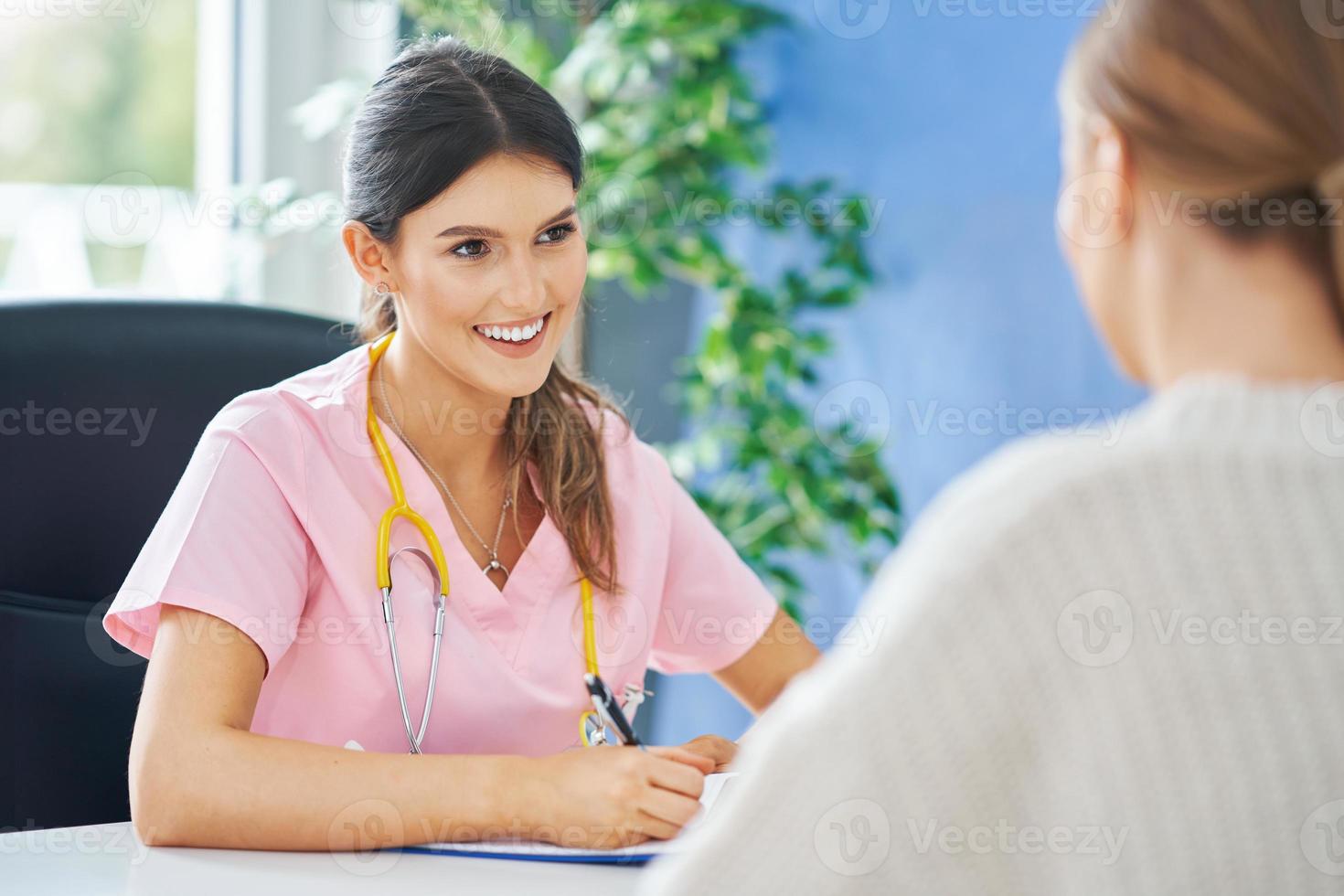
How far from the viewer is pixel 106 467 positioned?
1.40 metres

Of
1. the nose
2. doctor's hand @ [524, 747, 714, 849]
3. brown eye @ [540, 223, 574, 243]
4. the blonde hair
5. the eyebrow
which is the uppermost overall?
brown eye @ [540, 223, 574, 243]

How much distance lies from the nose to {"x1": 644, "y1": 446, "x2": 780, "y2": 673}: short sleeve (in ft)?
0.96

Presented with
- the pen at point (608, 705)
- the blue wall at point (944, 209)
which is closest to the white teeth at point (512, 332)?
the pen at point (608, 705)

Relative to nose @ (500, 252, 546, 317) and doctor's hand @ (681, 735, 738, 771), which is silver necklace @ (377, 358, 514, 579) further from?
doctor's hand @ (681, 735, 738, 771)

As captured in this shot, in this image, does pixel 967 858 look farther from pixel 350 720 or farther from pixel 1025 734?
pixel 350 720

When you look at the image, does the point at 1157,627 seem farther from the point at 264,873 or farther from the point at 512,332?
the point at 512,332

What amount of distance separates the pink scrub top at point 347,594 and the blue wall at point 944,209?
102 cm

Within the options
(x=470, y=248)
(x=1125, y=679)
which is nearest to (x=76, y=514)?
(x=470, y=248)

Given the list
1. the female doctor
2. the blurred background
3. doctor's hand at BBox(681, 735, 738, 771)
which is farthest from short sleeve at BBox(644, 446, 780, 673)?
the blurred background

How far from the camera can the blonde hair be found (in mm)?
622

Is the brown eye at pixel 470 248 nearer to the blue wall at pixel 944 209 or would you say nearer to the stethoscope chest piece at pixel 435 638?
the stethoscope chest piece at pixel 435 638

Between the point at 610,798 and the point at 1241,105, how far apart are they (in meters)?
0.70

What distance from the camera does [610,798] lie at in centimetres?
107

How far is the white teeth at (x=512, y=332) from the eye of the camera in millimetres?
1456
